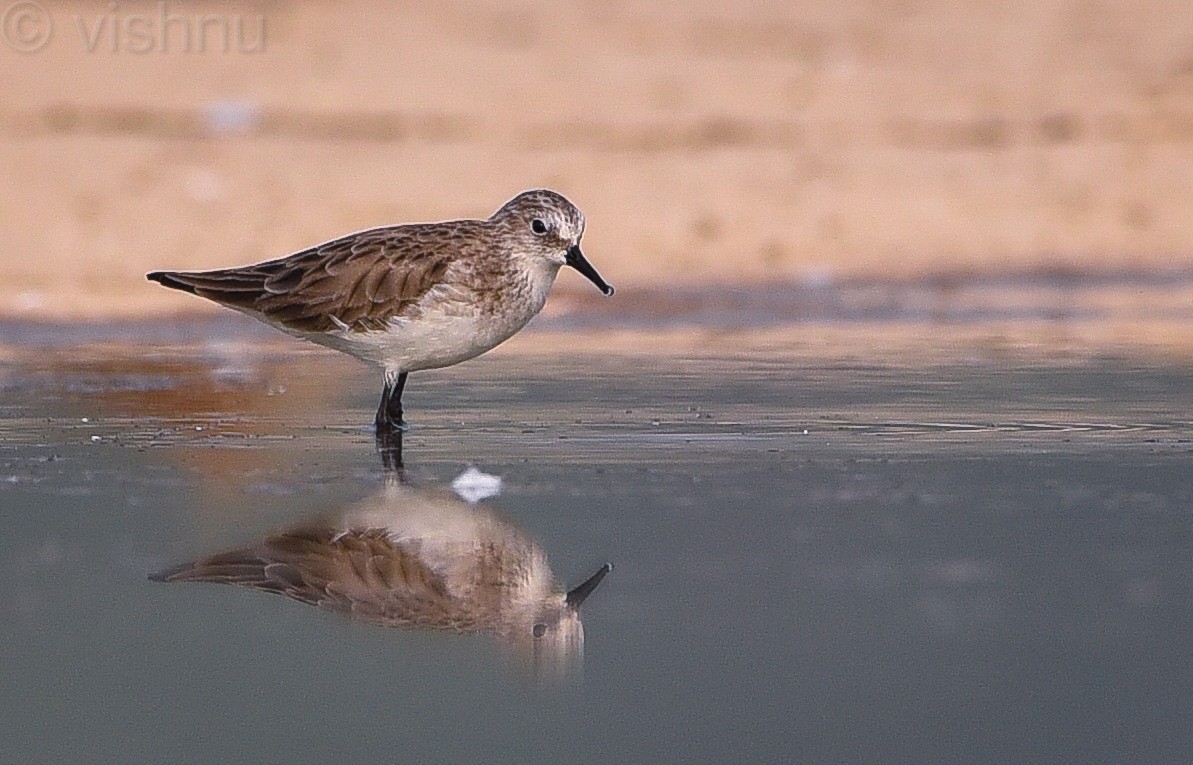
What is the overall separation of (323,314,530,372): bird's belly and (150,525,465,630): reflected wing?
6.28 feet

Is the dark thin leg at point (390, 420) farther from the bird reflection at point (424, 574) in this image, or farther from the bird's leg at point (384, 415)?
the bird reflection at point (424, 574)

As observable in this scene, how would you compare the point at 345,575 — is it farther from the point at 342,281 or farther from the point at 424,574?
the point at 342,281

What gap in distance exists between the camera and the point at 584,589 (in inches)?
192

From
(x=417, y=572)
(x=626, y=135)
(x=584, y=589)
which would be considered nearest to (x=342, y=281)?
(x=417, y=572)

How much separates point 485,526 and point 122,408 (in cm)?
271

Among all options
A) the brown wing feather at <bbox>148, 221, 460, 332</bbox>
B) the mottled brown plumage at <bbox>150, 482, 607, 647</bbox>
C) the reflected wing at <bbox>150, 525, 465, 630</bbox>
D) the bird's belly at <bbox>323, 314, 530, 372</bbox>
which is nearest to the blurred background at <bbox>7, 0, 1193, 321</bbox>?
the brown wing feather at <bbox>148, 221, 460, 332</bbox>

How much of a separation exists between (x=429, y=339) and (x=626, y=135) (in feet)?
24.1

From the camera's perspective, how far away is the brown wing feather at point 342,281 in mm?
7305

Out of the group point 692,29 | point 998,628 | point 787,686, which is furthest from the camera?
point 692,29

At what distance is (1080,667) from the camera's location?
13.9ft

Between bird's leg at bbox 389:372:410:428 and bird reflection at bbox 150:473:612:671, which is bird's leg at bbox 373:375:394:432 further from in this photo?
bird reflection at bbox 150:473:612:671

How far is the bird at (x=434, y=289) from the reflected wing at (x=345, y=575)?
75.9 inches

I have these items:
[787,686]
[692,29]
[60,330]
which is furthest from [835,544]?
[692,29]

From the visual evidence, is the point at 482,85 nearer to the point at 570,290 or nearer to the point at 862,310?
the point at 570,290
